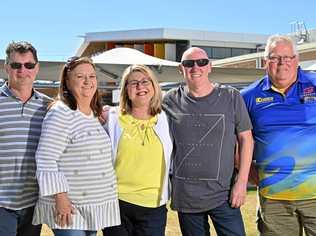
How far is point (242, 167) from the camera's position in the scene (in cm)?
387

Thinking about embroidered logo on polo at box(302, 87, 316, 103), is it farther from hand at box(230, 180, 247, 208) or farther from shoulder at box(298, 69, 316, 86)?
hand at box(230, 180, 247, 208)

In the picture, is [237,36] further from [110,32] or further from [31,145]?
[31,145]

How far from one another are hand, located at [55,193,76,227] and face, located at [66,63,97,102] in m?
0.62

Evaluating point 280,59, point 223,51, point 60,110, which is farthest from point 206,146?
point 223,51

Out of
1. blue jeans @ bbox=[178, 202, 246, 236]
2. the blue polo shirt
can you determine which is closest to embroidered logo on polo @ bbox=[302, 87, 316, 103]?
the blue polo shirt

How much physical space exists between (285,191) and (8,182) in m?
1.90

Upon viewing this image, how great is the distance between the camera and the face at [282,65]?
391 cm

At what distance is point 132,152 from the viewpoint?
3686 millimetres

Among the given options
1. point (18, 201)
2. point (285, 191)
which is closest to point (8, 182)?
point (18, 201)

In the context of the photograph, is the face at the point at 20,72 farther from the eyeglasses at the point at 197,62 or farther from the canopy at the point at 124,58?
the canopy at the point at 124,58

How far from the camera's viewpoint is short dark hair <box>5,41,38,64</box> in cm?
361

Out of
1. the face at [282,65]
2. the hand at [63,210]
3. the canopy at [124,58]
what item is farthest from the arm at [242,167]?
the canopy at [124,58]

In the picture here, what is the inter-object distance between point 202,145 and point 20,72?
1.31 m

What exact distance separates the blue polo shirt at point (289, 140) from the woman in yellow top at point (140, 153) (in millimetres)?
715
